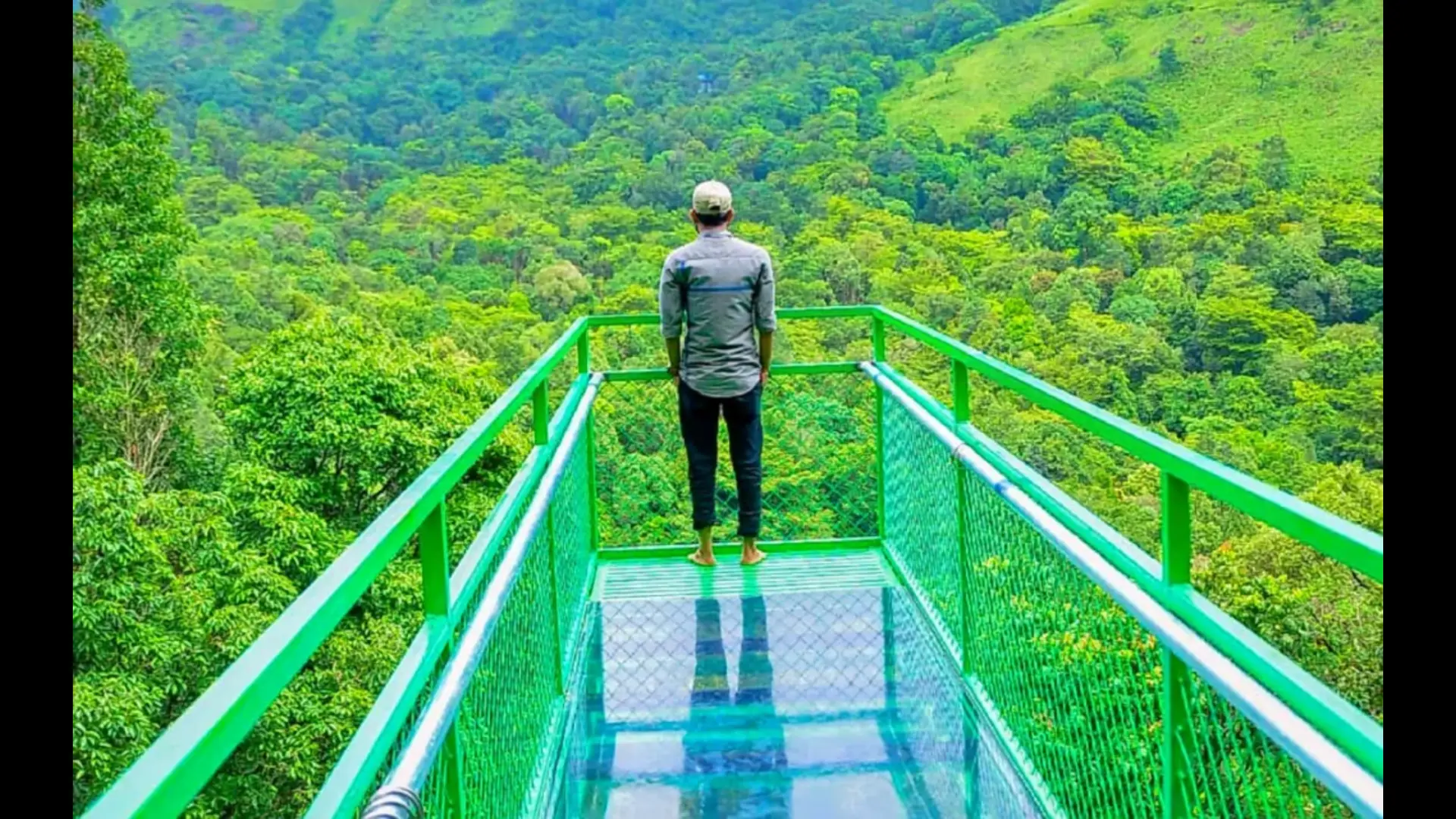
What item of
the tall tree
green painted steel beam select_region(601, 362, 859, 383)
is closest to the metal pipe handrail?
green painted steel beam select_region(601, 362, 859, 383)

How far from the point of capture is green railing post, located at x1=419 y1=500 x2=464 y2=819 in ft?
6.39

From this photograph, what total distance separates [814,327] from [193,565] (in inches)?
561

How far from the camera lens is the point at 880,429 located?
16.8 ft

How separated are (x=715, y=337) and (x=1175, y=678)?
267 cm

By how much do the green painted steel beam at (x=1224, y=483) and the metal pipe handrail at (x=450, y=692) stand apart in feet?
3.37

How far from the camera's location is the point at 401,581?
57.1ft

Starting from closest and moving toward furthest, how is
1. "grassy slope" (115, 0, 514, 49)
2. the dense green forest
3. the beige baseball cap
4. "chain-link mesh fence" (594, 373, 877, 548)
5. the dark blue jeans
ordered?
the beige baseball cap < the dark blue jeans < "chain-link mesh fence" (594, 373, 877, 548) < the dense green forest < "grassy slope" (115, 0, 514, 49)

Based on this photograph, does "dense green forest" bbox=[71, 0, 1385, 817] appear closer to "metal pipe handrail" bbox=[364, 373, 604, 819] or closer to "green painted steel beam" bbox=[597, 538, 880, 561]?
"metal pipe handrail" bbox=[364, 373, 604, 819]

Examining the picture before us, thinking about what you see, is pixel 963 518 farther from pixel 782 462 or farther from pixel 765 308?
pixel 782 462

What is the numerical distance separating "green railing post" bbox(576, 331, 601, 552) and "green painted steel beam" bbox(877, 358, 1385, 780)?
2029mm

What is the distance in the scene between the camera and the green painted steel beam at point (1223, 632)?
53.0 inches

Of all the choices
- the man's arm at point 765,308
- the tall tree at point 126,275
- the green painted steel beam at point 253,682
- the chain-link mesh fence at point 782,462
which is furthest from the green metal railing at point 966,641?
the tall tree at point 126,275

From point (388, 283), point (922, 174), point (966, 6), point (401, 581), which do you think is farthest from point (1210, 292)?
point (966, 6)

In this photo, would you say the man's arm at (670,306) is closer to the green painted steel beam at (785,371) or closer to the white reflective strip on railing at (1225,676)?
the green painted steel beam at (785,371)
